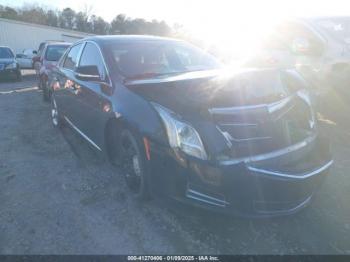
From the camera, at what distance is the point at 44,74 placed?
9023 mm

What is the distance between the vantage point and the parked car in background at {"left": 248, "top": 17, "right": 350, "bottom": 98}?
632 centimetres

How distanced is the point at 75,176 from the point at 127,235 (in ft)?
4.85

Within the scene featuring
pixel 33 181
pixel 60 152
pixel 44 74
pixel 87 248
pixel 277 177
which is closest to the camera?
pixel 277 177

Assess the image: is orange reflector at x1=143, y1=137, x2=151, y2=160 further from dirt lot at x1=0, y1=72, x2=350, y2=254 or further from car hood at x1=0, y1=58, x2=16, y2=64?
car hood at x1=0, y1=58, x2=16, y2=64

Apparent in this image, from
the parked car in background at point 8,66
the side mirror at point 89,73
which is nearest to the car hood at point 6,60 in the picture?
the parked car in background at point 8,66

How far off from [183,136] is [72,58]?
11.2ft

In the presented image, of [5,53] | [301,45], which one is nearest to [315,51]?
[301,45]

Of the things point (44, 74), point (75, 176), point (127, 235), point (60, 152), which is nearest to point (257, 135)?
point (127, 235)

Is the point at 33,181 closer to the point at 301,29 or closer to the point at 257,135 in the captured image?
the point at 257,135

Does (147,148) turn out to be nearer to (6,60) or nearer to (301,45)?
(301,45)

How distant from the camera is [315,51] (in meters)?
6.93

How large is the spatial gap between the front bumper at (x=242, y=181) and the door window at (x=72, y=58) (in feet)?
9.69

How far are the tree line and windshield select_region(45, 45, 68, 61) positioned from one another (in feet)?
100

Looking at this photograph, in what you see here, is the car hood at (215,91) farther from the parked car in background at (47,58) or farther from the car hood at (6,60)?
the car hood at (6,60)
